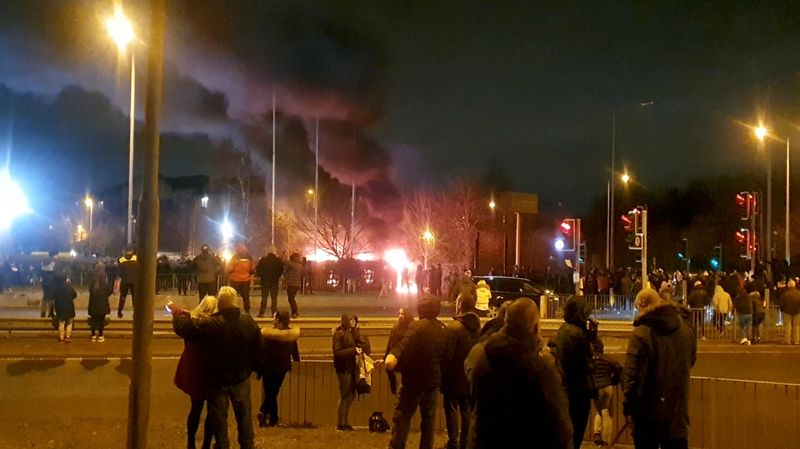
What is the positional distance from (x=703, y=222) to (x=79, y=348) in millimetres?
62431

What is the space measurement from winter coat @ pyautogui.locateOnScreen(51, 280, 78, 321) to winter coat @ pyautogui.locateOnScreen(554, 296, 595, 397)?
12848 mm

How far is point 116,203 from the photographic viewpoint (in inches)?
3853

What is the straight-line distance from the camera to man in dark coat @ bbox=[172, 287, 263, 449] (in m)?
6.93

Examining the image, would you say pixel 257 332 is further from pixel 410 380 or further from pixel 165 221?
pixel 165 221

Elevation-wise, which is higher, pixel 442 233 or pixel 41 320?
pixel 442 233

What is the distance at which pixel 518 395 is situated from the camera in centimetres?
399

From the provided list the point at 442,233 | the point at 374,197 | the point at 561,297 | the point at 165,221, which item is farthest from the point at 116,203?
the point at 561,297

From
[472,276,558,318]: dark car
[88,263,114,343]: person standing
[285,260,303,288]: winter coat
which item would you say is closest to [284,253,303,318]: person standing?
[285,260,303,288]: winter coat

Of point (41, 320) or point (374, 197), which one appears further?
point (374, 197)

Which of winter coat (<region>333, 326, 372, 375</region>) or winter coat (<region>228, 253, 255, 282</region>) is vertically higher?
winter coat (<region>228, 253, 255, 282</region>)

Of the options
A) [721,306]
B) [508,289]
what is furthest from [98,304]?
[721,306]

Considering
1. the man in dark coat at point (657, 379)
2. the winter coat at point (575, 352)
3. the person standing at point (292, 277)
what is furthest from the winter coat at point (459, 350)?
the person standing at point (292, 277)

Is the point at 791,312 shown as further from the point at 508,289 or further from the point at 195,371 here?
the point at 195,371

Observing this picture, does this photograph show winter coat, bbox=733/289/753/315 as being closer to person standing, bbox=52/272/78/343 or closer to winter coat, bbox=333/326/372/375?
winter coat, bbox=333/326/372/375
